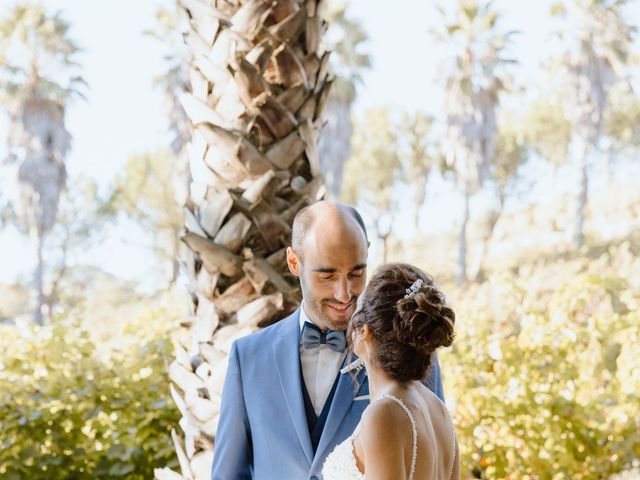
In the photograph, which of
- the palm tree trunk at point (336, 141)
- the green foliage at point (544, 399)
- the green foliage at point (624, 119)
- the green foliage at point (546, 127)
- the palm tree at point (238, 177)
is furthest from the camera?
the green foliage at point (624, 119)

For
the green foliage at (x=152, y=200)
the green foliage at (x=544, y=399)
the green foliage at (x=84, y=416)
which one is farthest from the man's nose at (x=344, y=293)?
the green foliage at (x=152, y=200)

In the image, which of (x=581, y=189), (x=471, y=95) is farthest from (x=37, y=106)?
(x=581, y=189)

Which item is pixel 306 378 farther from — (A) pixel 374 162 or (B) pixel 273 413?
(A) pixel 374 162

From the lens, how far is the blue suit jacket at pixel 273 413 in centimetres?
232

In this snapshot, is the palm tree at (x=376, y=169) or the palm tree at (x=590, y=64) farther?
the palm tree at (x=376, y=169)

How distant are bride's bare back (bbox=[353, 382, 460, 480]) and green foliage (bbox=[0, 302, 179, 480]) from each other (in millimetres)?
2764

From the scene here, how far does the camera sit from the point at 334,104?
28.9 m

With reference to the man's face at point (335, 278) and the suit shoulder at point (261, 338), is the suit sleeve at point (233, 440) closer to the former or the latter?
the suit shoulder at point (261, 338)

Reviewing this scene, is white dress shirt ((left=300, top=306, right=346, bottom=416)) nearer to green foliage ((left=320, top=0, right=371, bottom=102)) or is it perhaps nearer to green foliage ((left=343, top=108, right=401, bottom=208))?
green foliage ((left=320, top=0, right=371, bottom=102))

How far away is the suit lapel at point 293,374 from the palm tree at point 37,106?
81.8 feet

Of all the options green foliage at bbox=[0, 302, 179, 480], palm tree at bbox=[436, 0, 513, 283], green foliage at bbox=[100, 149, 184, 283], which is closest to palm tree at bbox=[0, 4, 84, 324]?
green foliage at bbox=[100, 149, 184, 283]

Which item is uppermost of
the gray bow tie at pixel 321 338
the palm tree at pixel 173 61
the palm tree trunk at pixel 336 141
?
the gray bow tie at pixel 321 338

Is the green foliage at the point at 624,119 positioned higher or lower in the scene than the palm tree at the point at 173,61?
lower

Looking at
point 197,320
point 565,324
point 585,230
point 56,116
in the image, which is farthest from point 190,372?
point 585,230
